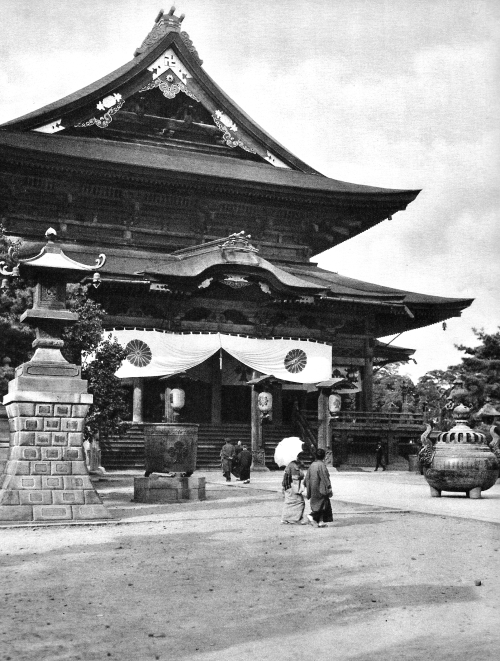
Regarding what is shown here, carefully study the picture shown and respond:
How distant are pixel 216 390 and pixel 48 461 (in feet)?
56.2

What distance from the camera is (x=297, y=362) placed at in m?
28.7

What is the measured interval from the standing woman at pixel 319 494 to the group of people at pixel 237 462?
28.5ft

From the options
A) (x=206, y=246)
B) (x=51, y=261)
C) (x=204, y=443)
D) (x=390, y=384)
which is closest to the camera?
(x=51, y=261)

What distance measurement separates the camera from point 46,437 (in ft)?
39.8

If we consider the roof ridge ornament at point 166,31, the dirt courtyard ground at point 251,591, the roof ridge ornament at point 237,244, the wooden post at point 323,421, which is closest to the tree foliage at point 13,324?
the dirt courtyard ground at point 251,591

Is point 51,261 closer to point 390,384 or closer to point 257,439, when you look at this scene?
point 257,439

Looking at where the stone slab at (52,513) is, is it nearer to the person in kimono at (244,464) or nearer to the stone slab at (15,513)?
the stone slab at (15,513)

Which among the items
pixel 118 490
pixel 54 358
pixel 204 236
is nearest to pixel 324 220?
pixel 204 236

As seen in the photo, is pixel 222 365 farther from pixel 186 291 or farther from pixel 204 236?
pixel 204 236

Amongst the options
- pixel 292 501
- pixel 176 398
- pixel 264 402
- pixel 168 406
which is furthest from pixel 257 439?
pixel 292 501

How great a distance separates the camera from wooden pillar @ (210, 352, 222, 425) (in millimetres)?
28891

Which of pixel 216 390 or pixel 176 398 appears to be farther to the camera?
pixel 216 390

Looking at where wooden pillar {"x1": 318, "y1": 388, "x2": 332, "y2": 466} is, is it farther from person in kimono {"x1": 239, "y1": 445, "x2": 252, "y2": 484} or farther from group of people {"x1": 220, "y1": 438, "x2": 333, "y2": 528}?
group of people {"x1": 220, "y1": 438, "x2": 333, "y2": 528}

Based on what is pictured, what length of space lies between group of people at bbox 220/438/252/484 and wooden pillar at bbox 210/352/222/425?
17.6ft
